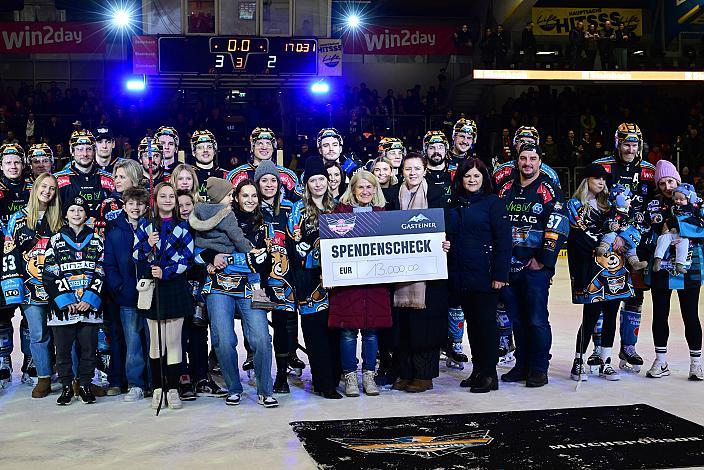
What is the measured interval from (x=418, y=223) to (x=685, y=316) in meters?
2.50

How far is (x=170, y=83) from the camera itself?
23312 mm

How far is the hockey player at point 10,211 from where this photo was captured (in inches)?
298

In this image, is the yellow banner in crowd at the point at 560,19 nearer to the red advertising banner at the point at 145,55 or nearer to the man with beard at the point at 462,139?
the red advertising banner at the point at 145,55

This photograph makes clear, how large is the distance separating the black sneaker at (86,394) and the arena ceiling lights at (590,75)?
19.9 metres

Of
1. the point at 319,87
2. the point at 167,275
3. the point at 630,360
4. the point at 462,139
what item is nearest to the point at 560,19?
the point at 319,87

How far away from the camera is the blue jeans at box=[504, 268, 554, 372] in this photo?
737 cm

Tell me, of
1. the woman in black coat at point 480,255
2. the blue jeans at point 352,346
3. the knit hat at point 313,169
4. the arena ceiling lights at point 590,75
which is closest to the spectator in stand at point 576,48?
the arena ceiling lights at point 590,75

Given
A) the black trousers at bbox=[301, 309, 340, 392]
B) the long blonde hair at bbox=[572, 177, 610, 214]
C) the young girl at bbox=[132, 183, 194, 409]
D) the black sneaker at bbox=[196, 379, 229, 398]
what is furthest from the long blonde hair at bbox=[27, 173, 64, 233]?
the long blonde hair at bbox=[572, 177, 610, 214]

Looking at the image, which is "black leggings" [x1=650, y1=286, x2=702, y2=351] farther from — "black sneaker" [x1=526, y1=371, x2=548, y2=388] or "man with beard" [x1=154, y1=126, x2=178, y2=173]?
"man with beard" [x1=154, y1=126, x2=178, y2=173]

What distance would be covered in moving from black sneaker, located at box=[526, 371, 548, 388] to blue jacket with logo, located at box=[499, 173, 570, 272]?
86 cm

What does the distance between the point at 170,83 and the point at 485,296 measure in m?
17.7

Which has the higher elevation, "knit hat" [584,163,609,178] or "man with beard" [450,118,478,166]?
"man with beard" [450,118,478,166]

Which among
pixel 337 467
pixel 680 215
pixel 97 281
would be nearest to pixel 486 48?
pixel 680 215

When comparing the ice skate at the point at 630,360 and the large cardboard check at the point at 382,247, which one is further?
the ice skate at the point at 630,360
